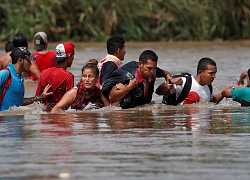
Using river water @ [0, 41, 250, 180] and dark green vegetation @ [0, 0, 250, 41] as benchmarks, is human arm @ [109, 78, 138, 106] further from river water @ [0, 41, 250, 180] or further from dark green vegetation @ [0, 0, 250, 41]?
dark green vegetation @ [0, 0, 250, 41]

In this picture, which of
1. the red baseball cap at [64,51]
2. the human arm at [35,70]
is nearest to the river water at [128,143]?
Answer: the red baseball cap at [64,51]

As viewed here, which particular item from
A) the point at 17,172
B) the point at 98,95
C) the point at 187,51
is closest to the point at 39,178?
the point at 17,172

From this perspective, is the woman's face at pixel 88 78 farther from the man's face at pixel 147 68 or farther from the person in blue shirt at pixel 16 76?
the man's face at pixel 147 68

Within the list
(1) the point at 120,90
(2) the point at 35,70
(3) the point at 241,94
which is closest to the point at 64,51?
(1) the point at 120,90

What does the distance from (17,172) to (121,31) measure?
20.2m

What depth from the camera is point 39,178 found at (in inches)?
243

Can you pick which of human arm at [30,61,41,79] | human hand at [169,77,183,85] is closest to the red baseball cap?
human hand at [169,77,183,85]

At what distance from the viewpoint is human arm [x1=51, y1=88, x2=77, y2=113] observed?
10227 millimetres

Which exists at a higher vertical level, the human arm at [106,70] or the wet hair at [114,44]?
the wet hair at [114,44]

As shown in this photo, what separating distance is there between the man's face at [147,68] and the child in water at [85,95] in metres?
0.56

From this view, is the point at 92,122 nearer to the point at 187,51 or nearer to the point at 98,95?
the point at 98,95

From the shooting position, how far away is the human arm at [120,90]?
10523 mm

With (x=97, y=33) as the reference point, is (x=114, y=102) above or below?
below

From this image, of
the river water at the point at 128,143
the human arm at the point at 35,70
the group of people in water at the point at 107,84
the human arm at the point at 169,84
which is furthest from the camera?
the human arm at the point at 35,70
